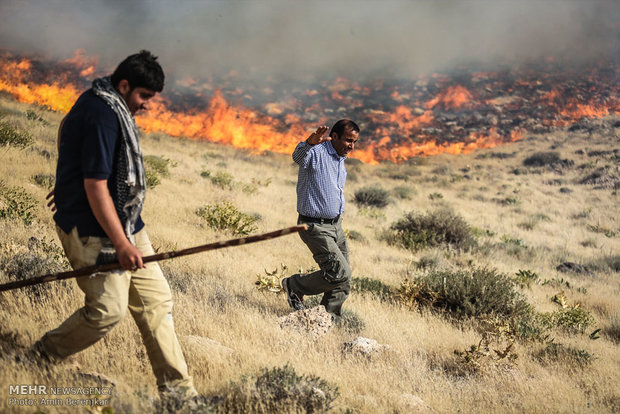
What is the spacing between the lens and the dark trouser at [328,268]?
4.08m

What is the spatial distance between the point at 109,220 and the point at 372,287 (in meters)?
4.58

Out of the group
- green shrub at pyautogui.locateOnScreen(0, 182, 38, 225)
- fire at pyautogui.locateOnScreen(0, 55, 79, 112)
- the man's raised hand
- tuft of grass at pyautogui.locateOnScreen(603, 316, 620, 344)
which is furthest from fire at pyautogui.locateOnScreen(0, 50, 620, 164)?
tuft of grass at pyautogui.locateOnScreen(603, 316, 620, 344)

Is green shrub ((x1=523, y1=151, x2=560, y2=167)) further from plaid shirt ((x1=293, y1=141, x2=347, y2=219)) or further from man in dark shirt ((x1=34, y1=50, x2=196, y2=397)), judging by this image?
man in dark shirt ((x1=34, y1=50, x2=196, y2=397))

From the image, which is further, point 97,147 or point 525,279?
point 525,279

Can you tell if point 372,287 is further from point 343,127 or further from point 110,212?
point 110,212

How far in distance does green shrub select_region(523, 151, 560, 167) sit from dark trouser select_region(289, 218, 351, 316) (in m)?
29.8

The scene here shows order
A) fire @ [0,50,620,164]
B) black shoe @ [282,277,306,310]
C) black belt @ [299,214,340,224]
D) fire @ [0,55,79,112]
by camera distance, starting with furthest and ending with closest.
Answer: fire @ [0,50,620,164] → fire @ [0,55,79,112] → black shoe @ [282,277,306,310] → black belt @ [299,214,340,224]

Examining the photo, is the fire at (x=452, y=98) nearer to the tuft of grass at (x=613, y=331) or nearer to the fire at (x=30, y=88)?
the fire at (x=30, y=88)

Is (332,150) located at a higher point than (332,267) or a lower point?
higher

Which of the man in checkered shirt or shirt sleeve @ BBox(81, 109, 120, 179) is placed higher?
shirt sleeve @ BBox(81, 109, 120, 179)

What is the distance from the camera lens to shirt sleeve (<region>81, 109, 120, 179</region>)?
1.97m

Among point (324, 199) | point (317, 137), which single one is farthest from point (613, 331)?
Result: point (317, 137)

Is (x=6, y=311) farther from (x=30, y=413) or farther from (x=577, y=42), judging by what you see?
(x=577, y=42)

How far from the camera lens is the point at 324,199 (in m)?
4.12
